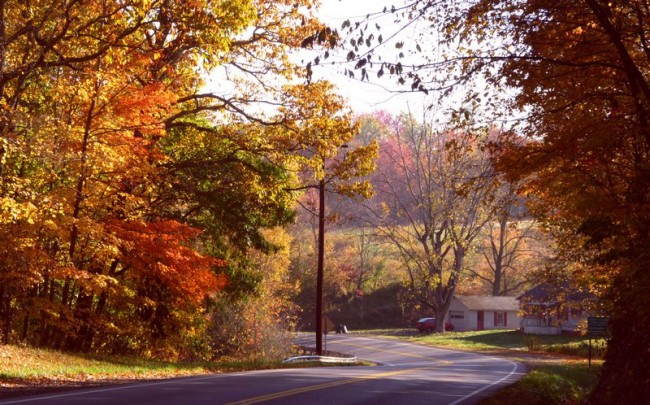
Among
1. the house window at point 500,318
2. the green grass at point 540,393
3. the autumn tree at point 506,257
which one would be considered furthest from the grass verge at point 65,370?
the house window at point 500,318

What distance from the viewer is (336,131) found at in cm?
2283

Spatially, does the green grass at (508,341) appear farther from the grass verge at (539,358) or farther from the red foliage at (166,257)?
the red foliage at (166,257)

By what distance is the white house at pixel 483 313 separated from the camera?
75312 mm

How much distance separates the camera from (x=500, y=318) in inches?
3049

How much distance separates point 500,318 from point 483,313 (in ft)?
6.95

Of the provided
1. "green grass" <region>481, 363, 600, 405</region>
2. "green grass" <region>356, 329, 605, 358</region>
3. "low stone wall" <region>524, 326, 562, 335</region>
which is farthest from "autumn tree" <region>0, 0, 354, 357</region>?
"low stone wall" <region>524, 326, 562, 335</region>

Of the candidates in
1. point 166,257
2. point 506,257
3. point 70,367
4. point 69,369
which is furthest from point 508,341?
point 69,369

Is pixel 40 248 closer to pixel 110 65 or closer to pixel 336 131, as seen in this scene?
pixel 110 65

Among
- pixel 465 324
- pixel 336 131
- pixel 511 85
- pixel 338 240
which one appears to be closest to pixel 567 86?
pixel 511 85

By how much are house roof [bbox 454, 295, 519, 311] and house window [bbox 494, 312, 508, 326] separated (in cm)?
163

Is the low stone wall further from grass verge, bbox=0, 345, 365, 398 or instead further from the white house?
grass verge, bbox=0, 345, 365, 398

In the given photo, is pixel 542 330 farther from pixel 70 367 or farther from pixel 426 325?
pixel 70 367

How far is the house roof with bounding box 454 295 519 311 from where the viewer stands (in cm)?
7500

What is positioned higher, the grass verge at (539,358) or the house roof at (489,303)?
the house roof at (489,303)
